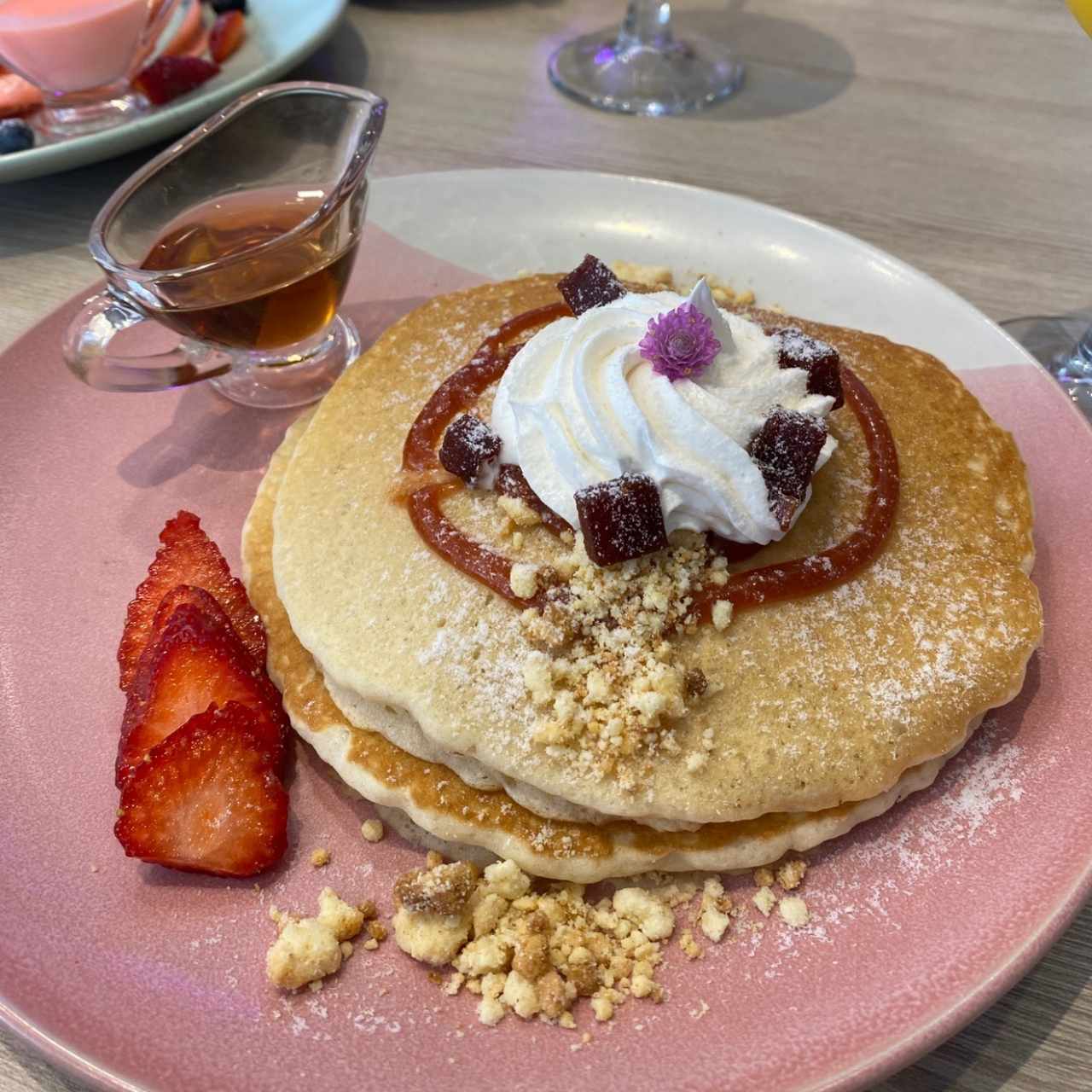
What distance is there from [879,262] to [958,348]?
0.30m

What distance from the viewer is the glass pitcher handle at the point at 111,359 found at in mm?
1841

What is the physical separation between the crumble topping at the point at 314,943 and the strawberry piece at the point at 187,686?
10.3 inches

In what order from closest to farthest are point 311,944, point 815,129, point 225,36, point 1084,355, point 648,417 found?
point 311,944
point 648,417
point 1084,355
point 225,36
point 815,129

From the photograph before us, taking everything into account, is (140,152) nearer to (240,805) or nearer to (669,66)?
(669,66)

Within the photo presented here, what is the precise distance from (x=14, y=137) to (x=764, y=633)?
8.22 feet

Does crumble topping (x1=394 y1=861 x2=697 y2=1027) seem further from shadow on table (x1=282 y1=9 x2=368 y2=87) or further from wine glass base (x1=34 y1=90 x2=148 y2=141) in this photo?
shadow on table (x1=282 y1=9 x2=368 y2=87)

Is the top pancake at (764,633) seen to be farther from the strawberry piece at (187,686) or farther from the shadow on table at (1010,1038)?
the shadow on table at (1010,1038)

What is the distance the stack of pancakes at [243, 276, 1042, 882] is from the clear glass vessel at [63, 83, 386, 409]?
48 centimetres

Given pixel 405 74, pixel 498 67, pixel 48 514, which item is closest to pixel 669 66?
pixel 498 67

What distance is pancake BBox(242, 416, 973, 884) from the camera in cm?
129

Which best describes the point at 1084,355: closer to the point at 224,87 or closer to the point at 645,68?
the point at 645,68

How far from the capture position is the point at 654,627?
4.37ft

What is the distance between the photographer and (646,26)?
347 cm

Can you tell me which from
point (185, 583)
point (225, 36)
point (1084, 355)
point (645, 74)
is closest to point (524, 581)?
point (185, 583)
